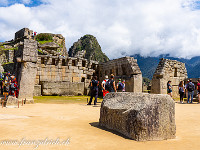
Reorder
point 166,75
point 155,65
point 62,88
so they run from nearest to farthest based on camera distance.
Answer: point 166,75
point 62,88
point 155,65

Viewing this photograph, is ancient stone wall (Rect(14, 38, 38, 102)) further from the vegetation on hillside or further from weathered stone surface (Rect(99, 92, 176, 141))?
the vegetation on hillside

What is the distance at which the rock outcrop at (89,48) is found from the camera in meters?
69.3

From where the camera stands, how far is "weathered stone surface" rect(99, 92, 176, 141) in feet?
11.5

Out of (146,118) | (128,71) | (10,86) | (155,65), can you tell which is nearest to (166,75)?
(128,71)

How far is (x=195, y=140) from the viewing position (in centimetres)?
348

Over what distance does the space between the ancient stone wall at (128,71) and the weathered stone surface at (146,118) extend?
9.19m

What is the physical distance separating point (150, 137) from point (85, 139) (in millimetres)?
1278

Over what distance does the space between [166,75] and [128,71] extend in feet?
11.6

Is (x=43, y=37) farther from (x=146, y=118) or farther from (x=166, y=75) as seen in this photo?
(x=146, y=118)

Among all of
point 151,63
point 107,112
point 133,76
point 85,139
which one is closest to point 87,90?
point 133,76

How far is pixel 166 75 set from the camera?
14.8m

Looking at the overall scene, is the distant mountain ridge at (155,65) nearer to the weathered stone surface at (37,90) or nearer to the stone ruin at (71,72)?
the stone ruin at (71,72)

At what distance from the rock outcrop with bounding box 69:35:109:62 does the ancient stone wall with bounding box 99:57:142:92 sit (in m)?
53.0

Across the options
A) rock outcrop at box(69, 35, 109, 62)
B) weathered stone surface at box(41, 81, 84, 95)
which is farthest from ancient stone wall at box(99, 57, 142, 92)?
rock outcrop at box(69, 35, 109, 62)
